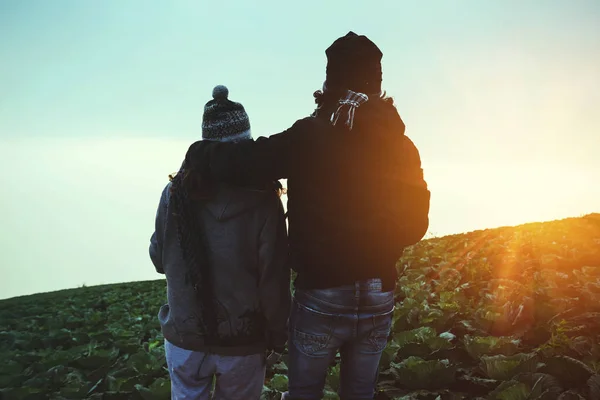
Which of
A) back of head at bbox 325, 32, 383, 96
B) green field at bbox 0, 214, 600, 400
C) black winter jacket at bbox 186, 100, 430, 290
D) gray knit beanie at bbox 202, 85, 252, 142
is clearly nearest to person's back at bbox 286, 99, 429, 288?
black winter jacket at bbox 186, 100, 430, 290

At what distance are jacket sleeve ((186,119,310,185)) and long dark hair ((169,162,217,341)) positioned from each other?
17 cm

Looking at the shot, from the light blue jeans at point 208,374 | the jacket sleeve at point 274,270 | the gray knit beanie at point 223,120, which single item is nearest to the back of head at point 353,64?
the gray knit beanie at point 223,120

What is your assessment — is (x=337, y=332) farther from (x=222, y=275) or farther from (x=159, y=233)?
(x=159, y=233)

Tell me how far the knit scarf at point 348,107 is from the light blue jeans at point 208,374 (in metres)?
1.24

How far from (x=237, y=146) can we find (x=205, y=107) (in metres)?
0.38

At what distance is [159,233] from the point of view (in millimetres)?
2367

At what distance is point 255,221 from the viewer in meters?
2.19

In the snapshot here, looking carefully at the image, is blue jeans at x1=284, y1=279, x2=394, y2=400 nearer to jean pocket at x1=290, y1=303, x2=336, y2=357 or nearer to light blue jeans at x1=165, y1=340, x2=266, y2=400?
jean pocket at x1=290, y1=303, x2=336, y2=357

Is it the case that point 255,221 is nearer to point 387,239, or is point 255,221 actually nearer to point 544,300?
point 387,239

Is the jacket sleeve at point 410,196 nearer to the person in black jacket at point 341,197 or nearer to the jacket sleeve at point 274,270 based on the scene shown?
the person in black jacket at point 341,197

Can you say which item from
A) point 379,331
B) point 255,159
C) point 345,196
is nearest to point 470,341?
point 379,331

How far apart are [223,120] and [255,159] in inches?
14.4

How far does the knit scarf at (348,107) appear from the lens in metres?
1.89

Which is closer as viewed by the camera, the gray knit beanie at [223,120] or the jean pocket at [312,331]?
the jean pocket at [312,331]
